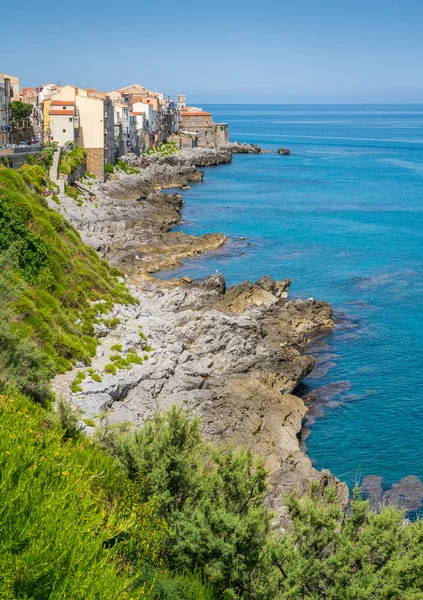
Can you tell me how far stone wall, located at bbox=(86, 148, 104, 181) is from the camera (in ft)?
240

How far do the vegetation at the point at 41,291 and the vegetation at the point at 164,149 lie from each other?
246 feet

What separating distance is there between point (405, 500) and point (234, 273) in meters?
27.2

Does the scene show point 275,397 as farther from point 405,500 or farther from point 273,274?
point 273,274

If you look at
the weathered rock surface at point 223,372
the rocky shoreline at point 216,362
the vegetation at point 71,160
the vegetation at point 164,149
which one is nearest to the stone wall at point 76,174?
the vegetation at point 71,160

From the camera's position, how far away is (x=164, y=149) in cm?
11631

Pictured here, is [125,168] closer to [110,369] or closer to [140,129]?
[140,129]

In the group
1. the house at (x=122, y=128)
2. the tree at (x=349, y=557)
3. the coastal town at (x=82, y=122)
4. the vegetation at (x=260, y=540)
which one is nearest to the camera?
the tree at (x=349, y=557)

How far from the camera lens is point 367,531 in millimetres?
11711

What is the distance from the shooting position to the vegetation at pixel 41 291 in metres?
19.5

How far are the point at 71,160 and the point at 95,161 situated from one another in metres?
10.4

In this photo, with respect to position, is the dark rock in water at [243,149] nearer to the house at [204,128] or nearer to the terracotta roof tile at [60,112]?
the house at [204,128]

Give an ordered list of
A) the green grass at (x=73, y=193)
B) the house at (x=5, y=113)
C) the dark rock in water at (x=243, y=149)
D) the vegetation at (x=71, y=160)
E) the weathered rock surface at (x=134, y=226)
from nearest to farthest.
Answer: the weathered rock surface at (x=134, y=226), the green grass at (x=73, y=193), the vegetation at (x=71, y=160), the house at (x=5, y=113), the dark rock in water at (x=243, y=149)

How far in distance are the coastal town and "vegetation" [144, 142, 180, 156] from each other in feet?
2.63

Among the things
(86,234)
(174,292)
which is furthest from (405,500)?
(86,234)
